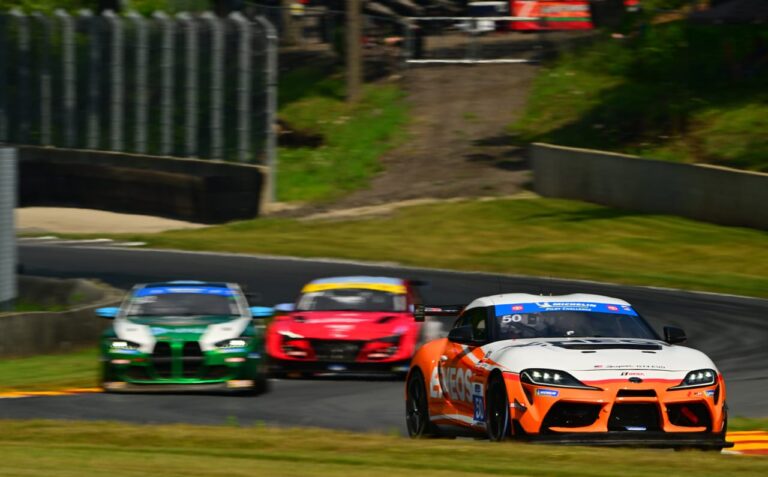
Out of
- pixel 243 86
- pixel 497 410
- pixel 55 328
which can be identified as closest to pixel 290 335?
pixel 55 328

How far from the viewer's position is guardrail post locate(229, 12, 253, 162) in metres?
43.0

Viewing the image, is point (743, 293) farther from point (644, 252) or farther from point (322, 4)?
point (322, 4)

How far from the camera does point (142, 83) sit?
4591 centimetres

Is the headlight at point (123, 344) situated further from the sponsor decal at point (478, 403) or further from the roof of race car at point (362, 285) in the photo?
the sponsor decal at point (478, 403)

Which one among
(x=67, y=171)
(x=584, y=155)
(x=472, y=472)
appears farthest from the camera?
(x=67, y=171)

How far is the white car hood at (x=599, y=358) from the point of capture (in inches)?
405

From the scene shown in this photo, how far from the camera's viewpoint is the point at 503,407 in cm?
1050

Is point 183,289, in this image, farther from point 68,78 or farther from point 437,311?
point 68,78

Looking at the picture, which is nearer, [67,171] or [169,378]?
[169,378]

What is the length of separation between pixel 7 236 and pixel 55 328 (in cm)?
256

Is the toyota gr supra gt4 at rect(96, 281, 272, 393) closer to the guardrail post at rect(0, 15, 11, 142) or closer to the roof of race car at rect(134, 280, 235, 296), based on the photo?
the roof of race car at rect(134, 280, 235, 296)

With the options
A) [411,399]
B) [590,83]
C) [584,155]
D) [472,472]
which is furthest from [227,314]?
[590,83]

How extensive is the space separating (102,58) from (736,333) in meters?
30.2

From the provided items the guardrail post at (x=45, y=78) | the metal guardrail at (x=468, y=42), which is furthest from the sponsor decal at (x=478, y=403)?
the metal guardrail at (x=468, y=42)
